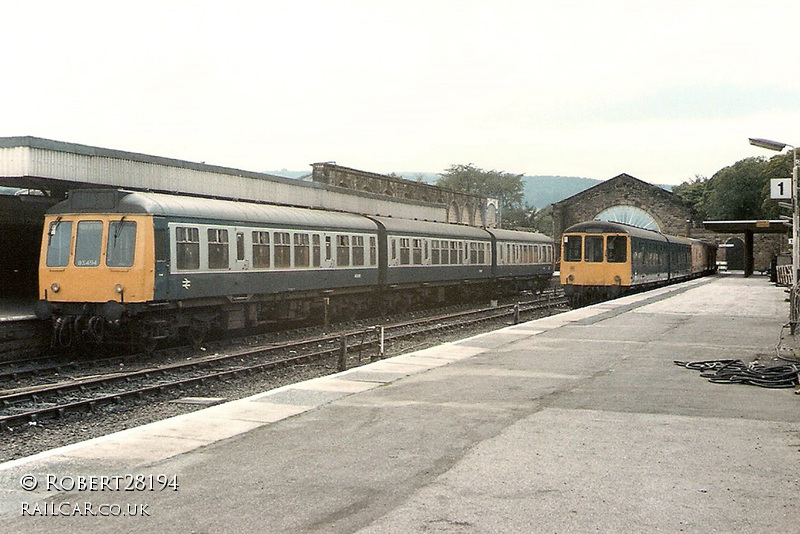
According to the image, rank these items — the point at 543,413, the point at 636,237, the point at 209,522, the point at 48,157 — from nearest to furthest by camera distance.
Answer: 1. the point at 209,522
2. the point at 543,413
3. the point at 48,157
4. the point at 636,237

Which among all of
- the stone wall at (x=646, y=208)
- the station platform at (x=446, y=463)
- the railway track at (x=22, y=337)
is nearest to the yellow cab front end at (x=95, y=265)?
the railway track at (x=22, y=337)

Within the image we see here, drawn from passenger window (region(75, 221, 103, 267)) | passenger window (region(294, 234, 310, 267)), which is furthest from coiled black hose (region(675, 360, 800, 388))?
passenger window (region(294, 234, 310, 267))

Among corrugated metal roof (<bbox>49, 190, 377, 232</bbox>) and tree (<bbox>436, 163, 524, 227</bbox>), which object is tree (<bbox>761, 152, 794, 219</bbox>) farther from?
tree (<bbox>436, 163, 524, 227</bbox>)

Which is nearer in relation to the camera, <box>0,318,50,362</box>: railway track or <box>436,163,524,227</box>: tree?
<box>0,318,50,362</box>: railway track

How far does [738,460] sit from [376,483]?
10.5 feet

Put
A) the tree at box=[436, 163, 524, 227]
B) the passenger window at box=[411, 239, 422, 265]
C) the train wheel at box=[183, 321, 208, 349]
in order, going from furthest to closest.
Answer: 1. the tree at box=[436, 163, 524, 227]
2. the passenger window at box=[411, 239, 422, 265]
3. the train wheel at box=[183, 321, 208, 349]

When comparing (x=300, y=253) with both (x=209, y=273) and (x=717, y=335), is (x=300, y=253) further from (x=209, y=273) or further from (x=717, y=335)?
(x=717, y=335)

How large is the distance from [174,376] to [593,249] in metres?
21.5

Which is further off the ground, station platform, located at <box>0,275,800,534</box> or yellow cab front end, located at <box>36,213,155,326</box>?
yellow cab front end, located at <box>36,213,155,326</box>

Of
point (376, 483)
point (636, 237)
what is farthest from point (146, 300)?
point (636, 237)

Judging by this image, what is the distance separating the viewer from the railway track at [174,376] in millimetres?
12133

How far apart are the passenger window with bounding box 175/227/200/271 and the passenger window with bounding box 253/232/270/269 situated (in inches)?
92.4

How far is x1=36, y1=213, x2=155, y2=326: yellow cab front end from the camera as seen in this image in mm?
17031

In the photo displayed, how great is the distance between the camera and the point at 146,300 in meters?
17.0
